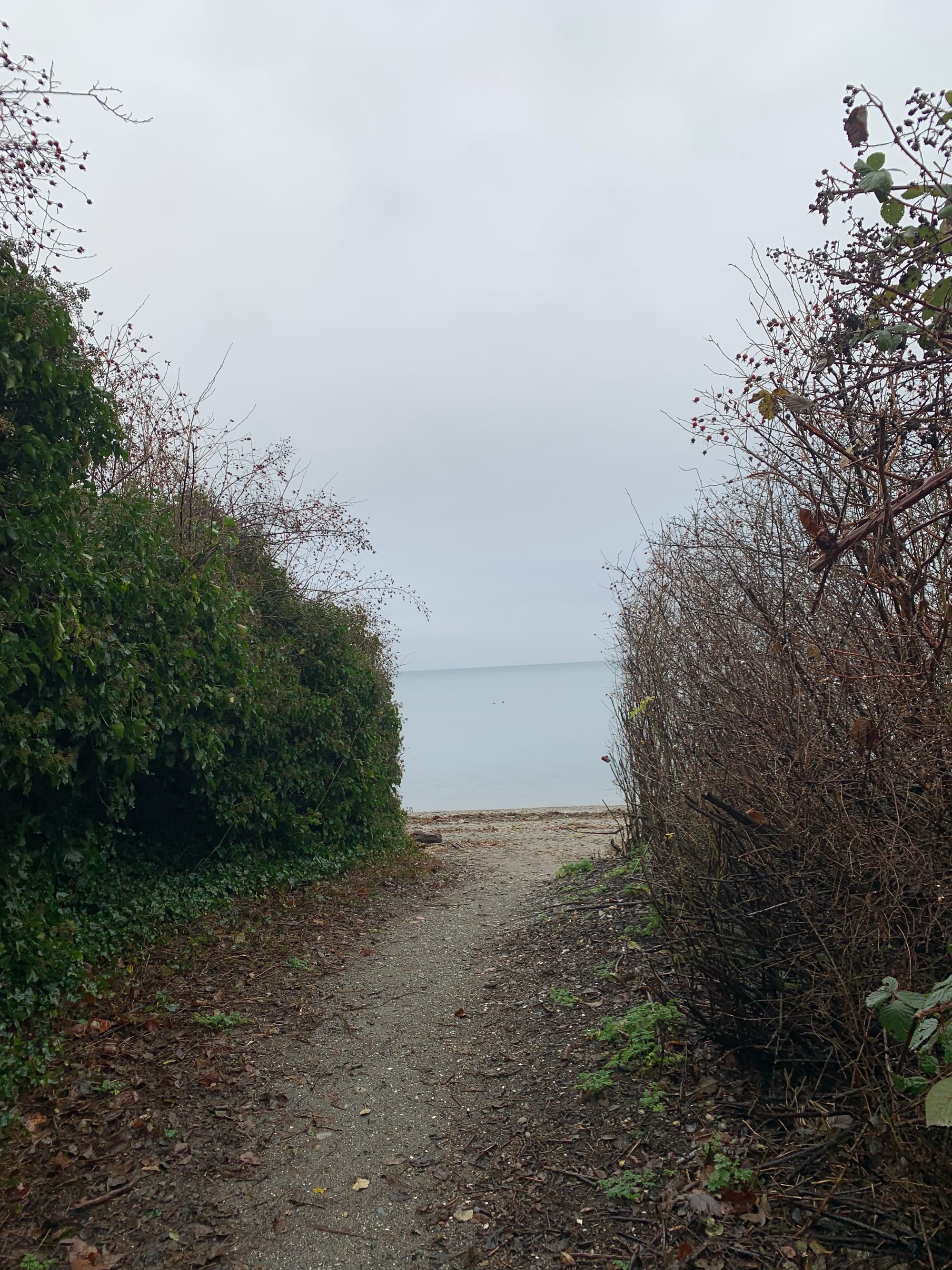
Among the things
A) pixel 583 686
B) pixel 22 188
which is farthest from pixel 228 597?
pixel 583 686

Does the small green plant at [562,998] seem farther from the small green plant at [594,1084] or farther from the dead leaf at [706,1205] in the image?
the dead leaf at [706,1205]

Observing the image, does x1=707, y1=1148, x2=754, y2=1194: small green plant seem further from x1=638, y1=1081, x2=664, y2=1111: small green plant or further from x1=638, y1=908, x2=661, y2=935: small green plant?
x1=638, y1=908, x2=661, y2=935: small green plant

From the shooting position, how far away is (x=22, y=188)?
4570mm

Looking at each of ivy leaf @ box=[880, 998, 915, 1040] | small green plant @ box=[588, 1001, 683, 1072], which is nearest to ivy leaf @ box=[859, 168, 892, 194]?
ivy leaf @ box=[880, 998, 915, 1040]

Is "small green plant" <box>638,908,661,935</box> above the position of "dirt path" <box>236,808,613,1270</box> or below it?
above

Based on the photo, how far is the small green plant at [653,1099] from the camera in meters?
4.09

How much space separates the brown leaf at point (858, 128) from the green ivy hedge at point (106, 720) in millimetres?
4526

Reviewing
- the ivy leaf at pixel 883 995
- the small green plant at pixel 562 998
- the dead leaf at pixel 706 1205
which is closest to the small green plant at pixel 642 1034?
the small green plant at pixel 562 998

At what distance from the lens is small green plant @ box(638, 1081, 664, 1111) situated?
409 cm

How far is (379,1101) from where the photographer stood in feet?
15.9

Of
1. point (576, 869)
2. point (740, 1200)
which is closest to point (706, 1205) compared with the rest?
point (740, 1200)

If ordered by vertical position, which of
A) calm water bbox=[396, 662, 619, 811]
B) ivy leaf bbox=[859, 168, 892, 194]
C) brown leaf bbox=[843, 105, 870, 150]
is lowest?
calm water bbox=[396, 662, 619, 811]

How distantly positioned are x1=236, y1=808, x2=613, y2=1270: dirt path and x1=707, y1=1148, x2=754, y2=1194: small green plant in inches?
52.9

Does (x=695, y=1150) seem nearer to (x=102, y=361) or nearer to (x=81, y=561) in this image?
(x=81, y=561)
